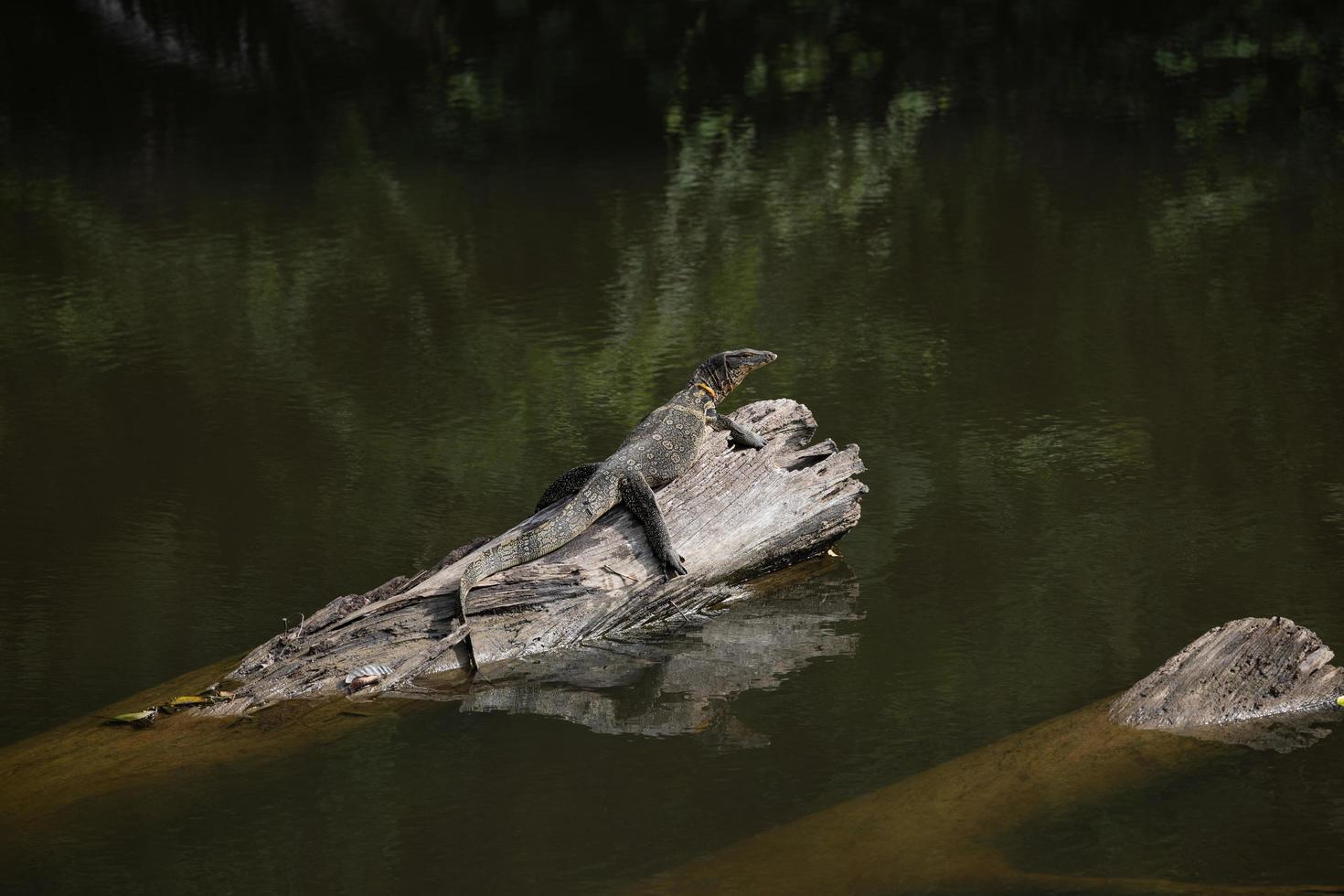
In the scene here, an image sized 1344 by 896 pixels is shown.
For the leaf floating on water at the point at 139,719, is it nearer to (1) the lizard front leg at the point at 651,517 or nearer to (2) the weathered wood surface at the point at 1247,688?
(1) the lizard front leg at the point at 651,517

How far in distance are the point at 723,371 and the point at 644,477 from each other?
1175 mm

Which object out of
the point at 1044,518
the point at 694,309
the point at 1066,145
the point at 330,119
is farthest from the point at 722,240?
the point at 330,119

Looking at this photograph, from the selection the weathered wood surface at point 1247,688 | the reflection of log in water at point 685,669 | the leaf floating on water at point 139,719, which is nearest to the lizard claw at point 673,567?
the reflection of log in water at point 685,669

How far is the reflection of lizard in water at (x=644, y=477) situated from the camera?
7.12m

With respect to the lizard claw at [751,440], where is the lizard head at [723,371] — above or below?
above

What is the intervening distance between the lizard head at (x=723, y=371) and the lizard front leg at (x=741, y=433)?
16.5 inches

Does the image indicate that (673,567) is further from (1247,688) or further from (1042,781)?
(1247,688)

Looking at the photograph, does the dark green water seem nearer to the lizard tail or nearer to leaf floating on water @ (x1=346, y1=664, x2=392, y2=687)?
leaf floating on water @ (x1=346, y1=664, x2=392, y2=687)

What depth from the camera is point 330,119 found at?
2084 cm

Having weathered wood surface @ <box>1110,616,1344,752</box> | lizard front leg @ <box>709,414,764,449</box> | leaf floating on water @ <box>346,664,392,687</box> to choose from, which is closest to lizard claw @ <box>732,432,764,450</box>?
lizard front leg @ <box>709,414,764,449</box>

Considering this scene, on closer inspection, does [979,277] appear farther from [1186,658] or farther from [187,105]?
[187,105]

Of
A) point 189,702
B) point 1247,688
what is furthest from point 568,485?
point 1247,688

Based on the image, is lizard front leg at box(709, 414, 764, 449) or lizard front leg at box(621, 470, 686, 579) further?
lizard front leg at box(709, 414, 764, 449)

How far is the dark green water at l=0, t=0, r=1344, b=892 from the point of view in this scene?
6000 millimetres
